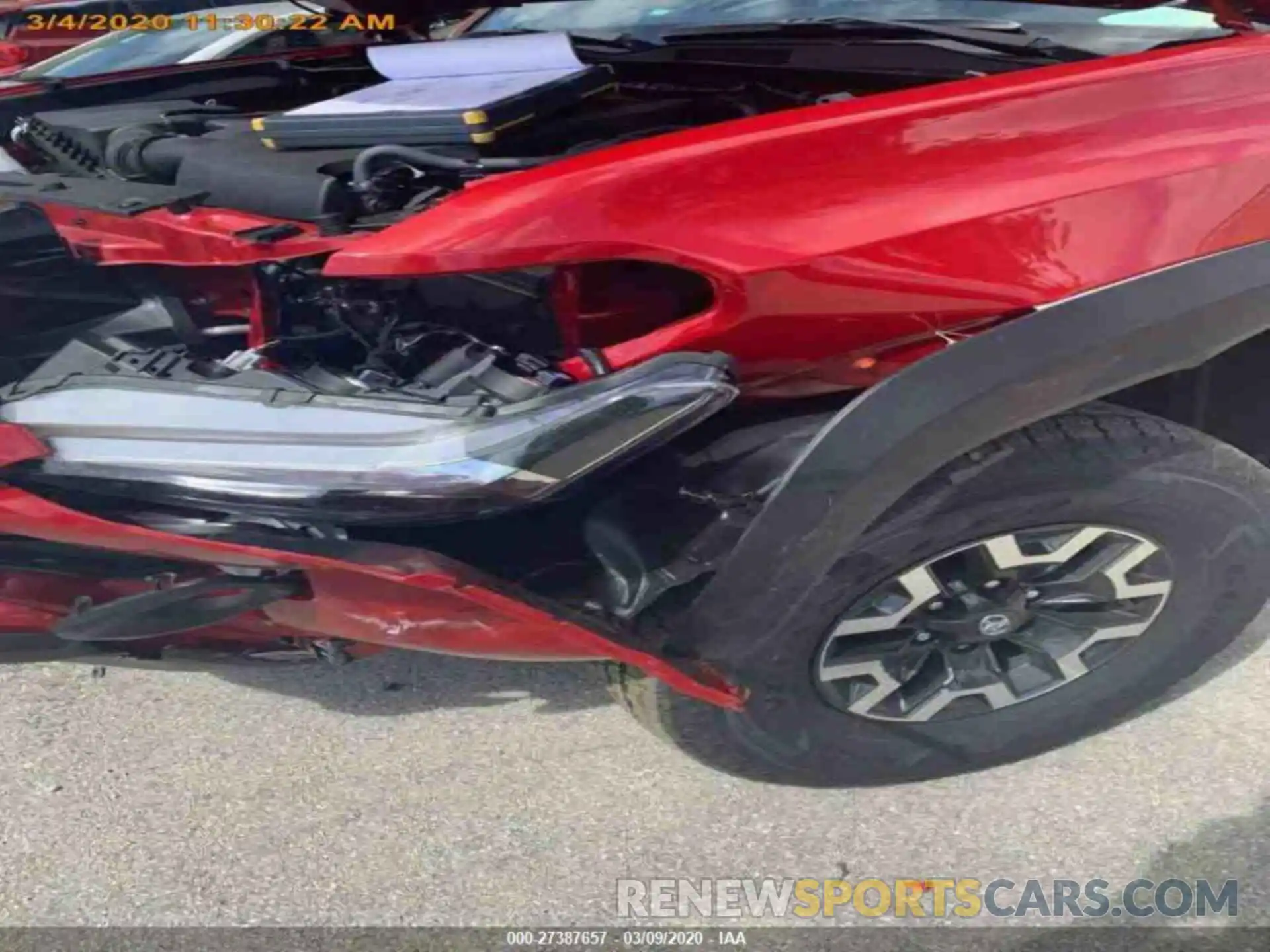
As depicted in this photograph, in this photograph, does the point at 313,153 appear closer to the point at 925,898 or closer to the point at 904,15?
the point at 904,15


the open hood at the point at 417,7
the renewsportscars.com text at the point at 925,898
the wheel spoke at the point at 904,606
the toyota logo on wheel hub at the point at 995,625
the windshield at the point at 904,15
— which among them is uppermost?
the open hood at the point at 417,7

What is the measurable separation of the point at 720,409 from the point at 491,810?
100 cm

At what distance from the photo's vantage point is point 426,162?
189 centimetres

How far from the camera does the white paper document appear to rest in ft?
6.67

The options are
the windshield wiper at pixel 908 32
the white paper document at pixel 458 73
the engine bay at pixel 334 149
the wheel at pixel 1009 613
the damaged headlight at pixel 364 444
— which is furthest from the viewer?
the windshield wiper at pixel 908 32

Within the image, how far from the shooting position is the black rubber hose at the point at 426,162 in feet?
6.10

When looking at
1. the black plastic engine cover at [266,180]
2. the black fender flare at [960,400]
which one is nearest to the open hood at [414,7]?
the black plastic engine cover at [266,180]

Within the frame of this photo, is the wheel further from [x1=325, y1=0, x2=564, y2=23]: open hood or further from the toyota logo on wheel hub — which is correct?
[x1=325, y1=0, x2=564, y2=23]: open hood

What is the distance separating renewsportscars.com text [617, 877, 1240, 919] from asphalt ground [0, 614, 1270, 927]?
0.02 metres

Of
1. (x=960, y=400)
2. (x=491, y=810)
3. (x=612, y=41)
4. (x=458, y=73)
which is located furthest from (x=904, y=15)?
(x=491, y=810)

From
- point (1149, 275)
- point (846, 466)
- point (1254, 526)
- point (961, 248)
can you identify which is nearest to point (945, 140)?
point (961, 248)

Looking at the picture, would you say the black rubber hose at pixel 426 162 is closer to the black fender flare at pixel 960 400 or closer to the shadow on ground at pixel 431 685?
the black fender flare at pixel 960 400

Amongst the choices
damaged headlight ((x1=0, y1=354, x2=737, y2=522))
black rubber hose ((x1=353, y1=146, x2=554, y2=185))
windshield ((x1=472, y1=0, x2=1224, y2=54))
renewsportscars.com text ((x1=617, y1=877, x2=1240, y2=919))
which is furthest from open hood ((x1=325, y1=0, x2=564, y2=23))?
renewsportscars.com text ((x1=617, y1=877, x2=1240, y2=919))

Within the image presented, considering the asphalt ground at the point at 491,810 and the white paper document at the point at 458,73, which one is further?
the white paper document at the point at 458,73
